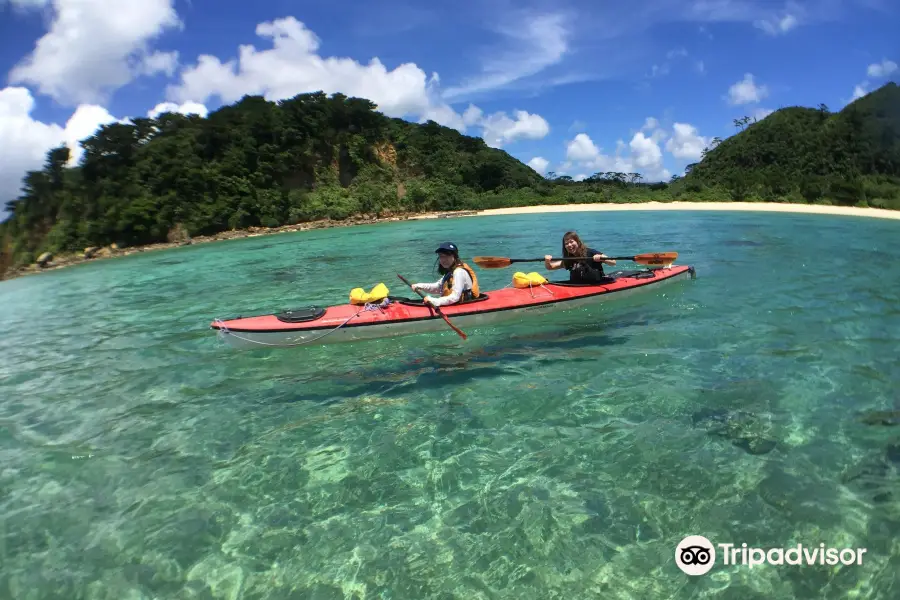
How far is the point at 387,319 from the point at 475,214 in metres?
43.8

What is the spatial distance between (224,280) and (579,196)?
44.1 metres

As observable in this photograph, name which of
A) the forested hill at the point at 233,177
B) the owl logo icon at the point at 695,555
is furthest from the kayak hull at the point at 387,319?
the forested hill at the point at 233,177

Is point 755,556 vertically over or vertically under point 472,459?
under

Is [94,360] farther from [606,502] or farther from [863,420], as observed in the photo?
[863,420]

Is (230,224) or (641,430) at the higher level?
(230,224)

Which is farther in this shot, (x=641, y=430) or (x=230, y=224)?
(x=230, y=224)

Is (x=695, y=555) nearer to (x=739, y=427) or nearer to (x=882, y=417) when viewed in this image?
(x=739, y=427)

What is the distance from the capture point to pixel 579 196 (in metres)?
54.1

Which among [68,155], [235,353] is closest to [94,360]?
[235,353]

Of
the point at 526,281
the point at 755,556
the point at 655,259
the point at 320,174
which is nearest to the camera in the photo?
the point at 755,556

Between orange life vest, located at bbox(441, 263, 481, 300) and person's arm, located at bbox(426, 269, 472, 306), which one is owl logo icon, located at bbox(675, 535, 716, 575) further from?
orange life vest, located at bbox(441, 263, 481, 300)

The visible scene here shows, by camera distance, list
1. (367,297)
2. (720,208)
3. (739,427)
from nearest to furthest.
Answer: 1. (739,427)
2. (367,297)
3. (720,208)

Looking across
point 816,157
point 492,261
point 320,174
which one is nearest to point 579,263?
point 492,261

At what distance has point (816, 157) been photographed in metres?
49.1
